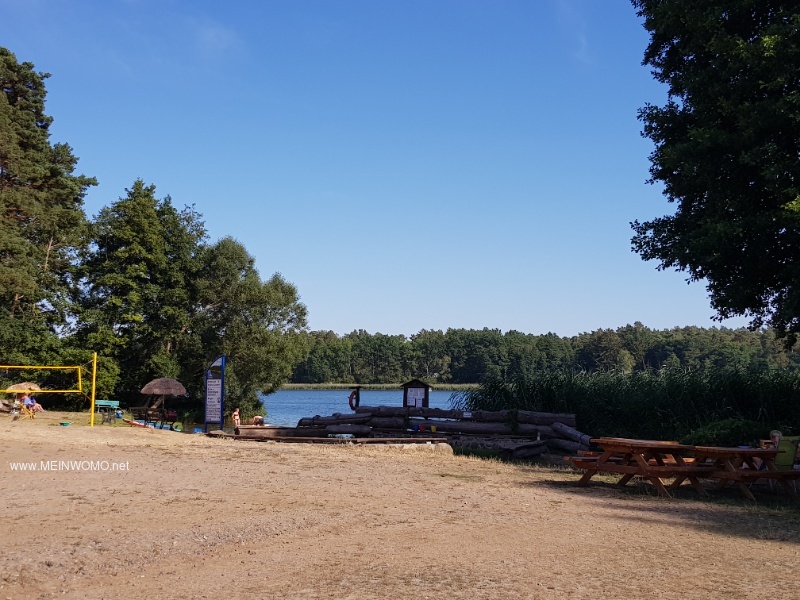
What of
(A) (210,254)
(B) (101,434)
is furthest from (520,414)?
(A) (210,254)

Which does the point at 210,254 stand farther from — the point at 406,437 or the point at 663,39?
the point at 663,39

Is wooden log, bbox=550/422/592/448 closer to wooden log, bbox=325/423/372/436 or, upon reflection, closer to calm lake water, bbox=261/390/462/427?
wooden log, bbox=325/423/372/436

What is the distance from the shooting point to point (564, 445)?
17641 mm

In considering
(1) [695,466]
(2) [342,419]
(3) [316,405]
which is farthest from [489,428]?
(3) [316,405]

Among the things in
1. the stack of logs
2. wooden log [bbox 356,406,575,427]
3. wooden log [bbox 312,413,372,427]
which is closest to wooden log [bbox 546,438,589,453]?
the stack of logs

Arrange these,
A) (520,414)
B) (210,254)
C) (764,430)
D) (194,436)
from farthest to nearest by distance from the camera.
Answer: (210,254), (194,436), (520,414), (764,430)

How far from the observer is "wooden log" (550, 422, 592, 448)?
56.0ft

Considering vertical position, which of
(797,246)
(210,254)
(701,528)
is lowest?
(701,528)

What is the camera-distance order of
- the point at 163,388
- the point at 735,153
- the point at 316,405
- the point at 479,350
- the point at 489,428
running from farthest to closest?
1. the point at 479,350
2. the point at 316,405
3. the point at 163,388
4. the point at 489,428
5. the point at 735,153

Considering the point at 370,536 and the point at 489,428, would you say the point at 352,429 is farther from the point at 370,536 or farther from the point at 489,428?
the point at 370,536

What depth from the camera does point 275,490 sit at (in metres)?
10.5

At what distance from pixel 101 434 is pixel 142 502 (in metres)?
11.2

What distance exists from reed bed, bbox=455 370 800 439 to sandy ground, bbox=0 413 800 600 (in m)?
6.10

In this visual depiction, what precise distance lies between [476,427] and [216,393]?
864 cm
